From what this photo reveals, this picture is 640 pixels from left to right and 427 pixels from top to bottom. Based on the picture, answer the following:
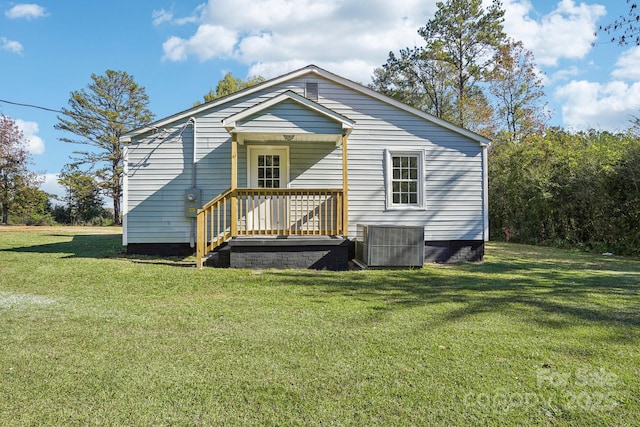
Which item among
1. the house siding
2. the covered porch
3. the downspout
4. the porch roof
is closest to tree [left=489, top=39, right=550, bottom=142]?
the house siding

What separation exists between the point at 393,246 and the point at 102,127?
101 feet

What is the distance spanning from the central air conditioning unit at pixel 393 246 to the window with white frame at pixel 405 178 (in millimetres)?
1780

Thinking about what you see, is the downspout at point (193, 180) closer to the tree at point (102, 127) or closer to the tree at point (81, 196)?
the tree at point (81, 196)

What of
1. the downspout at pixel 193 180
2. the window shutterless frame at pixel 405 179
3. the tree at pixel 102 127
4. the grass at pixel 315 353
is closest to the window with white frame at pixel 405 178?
the window shutterless frame at pixel 405 179

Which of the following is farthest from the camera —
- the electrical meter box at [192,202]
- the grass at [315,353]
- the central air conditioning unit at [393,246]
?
the electrical meter box at [192,202]

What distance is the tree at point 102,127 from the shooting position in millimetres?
30906

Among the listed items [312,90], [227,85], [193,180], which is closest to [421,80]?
[227,85]

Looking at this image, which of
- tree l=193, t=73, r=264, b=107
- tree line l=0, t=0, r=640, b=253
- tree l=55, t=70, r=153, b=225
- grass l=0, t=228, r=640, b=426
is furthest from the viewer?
tree l=193, t=73, r=264, b=107

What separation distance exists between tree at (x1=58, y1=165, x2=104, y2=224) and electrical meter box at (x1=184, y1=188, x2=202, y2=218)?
2279 cm

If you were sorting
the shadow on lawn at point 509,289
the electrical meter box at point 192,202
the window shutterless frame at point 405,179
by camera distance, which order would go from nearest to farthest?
the shadow on lawn at point 509,289, the electrical meter box at point 192,202, the window shutterless frame at point 405,179

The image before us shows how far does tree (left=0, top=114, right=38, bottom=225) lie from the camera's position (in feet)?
76.2

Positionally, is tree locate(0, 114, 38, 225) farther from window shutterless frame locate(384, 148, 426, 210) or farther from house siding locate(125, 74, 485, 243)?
window shutterless frame locate(384, 148, 426, 210)

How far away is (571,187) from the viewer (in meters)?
13.7

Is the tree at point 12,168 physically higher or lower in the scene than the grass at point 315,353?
higher
